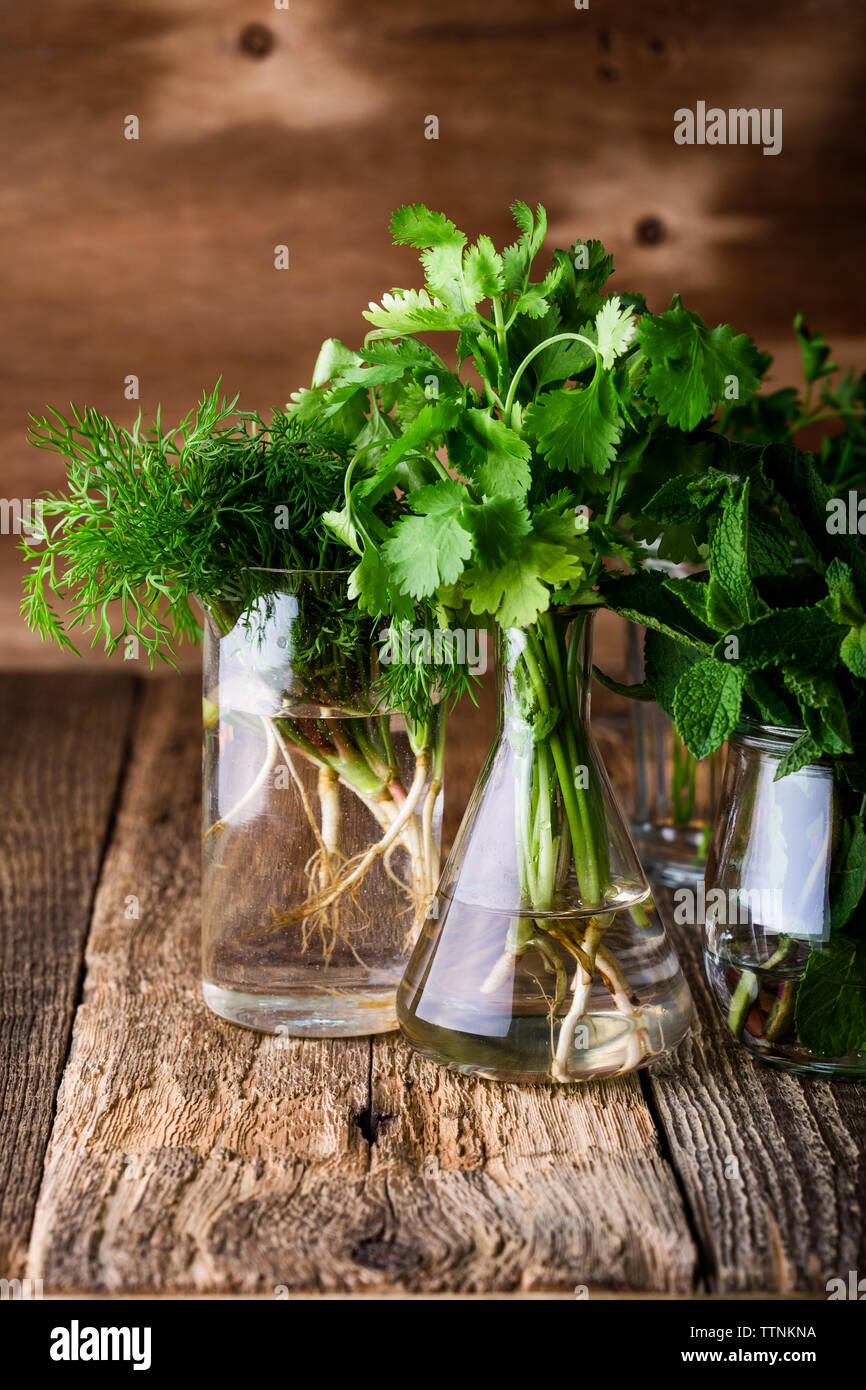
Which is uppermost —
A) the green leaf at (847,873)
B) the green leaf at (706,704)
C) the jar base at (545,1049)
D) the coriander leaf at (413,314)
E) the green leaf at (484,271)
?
the green leaf at (484,271)

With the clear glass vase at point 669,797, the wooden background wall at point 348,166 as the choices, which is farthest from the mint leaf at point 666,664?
the wooden background wall at point 348,166

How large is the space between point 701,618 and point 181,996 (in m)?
0.33

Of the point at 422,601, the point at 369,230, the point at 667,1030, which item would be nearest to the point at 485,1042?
the point at 667,1030

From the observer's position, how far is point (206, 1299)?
0.44 metres

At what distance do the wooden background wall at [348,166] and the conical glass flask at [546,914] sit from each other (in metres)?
0.91

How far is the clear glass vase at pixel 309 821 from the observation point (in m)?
0.58

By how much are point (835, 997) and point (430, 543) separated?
0.80 feet

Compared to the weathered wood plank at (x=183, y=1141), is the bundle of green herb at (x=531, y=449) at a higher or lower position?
higher

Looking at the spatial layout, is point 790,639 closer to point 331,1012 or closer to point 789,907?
point 789,907

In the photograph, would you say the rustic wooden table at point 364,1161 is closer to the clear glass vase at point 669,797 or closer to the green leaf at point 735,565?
the clear glass vase at point 669,797

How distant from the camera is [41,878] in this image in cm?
82

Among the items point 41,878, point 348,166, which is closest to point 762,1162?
point 41,878

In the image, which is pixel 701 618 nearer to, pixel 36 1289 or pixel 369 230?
pixel 36 1289

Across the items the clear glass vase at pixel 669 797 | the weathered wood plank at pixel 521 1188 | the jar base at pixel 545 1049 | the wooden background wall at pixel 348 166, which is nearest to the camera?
the weathered wood plank at pixel 521 1188
